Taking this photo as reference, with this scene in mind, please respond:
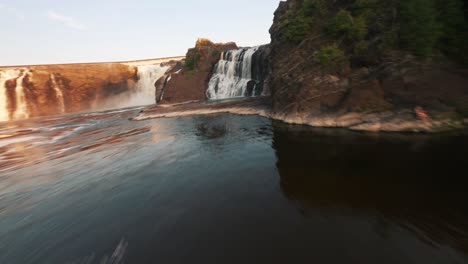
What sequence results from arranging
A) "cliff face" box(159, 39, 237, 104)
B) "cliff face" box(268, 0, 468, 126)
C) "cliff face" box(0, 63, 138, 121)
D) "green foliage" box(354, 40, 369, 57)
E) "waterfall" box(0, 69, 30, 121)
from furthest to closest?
"cliff face" box(0, 63, 138, 121) → "waterfall" box(0, 69, 30, 121) → "cliff face" box(159, 39, 237, 104) → "green foliage" box(354, 40, 369, 57) → "cliff face" box(268, 0, 468, 126)

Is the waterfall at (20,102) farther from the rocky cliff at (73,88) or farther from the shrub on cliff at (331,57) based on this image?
the shrub on cliff at (331,57)

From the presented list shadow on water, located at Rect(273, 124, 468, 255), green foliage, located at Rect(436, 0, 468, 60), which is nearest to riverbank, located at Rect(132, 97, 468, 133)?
shadow on water, located at Rect(273, 124, 468, 255)

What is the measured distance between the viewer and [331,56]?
1628 centimetres

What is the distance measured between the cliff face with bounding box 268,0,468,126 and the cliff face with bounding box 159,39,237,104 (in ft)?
82.7

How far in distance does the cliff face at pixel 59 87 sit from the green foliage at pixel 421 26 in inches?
2325

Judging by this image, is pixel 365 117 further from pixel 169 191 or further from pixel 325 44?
pixel 169 191

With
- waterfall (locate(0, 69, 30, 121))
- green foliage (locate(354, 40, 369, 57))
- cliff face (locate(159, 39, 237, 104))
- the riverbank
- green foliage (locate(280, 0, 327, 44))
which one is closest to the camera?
the riverbank

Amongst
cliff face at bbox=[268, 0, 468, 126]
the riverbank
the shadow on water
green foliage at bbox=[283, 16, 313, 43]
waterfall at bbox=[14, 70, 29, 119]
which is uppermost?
green foliage at bbox=[283, 16, 313, 43]

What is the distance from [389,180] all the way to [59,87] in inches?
2603

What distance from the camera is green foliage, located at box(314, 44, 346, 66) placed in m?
16.1

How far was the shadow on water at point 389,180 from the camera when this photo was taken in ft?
17.4

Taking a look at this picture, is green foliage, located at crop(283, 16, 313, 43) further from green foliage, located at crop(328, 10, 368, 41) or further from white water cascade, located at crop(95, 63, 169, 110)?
→ white water cascade, located at crop(95, 63, 169, 110)

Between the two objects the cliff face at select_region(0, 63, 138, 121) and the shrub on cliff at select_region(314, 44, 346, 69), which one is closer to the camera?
the shrub on cliff at select_region(314, 44, 346, 69)

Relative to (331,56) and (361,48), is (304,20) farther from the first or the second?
(361,48)
